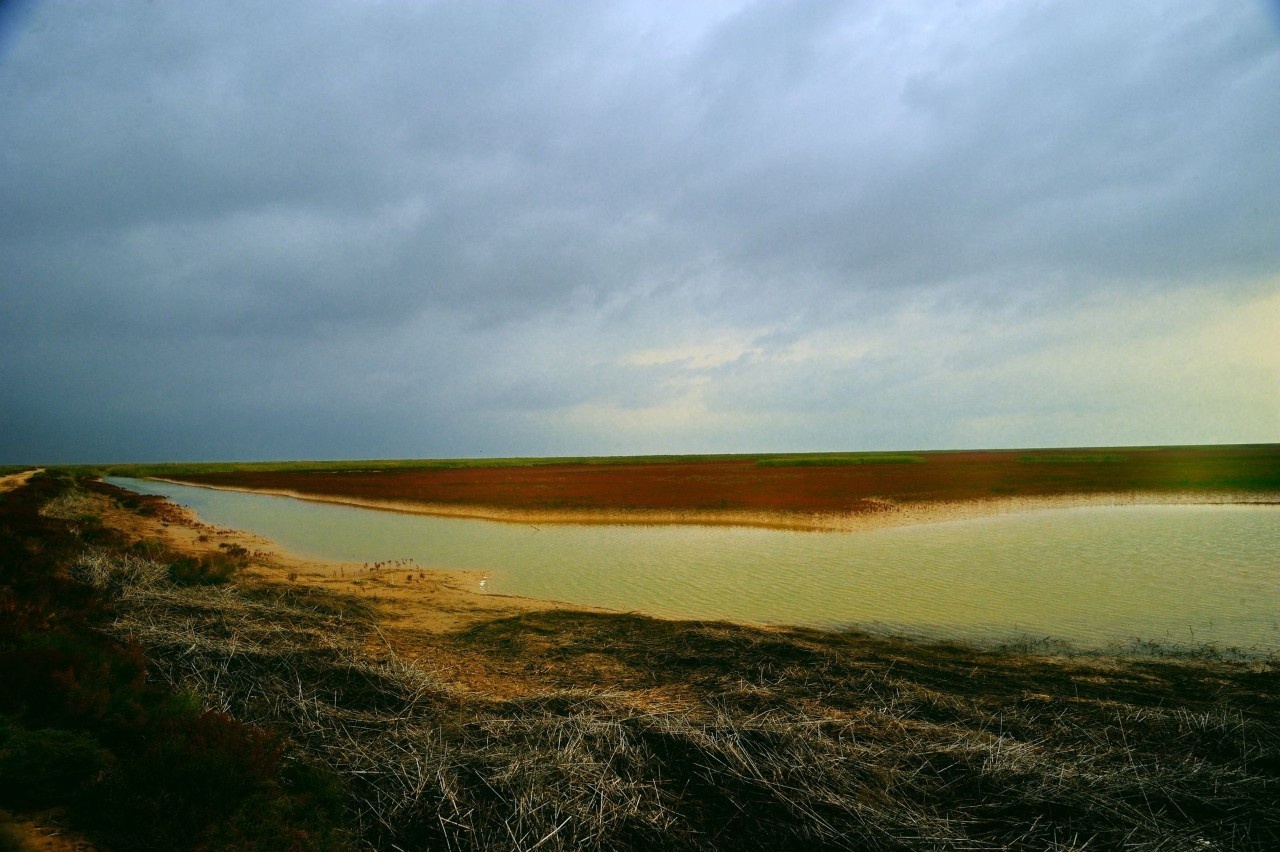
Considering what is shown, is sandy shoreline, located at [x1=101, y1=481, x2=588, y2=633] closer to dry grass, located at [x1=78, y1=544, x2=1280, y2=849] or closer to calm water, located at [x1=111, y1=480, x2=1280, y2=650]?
calm water, located at [x1=111, y1=480, x2=1280, y2=650]

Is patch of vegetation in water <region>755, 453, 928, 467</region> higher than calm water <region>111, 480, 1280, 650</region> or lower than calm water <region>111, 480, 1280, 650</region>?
higher

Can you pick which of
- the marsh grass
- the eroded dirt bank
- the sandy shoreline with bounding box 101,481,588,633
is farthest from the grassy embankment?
the marsh grass

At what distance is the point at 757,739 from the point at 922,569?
12631 mm

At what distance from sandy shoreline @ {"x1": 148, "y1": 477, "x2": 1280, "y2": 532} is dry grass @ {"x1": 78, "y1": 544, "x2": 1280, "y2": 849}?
54.6ft

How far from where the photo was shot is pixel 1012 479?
51.8 m

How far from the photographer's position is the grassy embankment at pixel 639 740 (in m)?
4.74

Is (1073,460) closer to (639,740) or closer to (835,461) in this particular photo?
(835,461)

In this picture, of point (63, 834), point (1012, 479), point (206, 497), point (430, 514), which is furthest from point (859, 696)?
point (206, 497)

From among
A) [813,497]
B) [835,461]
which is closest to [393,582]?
[813,497]

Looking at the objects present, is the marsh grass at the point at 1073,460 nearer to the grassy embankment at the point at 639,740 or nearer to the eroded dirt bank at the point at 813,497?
the eroded dirt bank at the point at 813,497

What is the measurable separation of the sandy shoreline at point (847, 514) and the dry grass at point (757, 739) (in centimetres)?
1663

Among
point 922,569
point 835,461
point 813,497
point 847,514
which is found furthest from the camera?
point 835,461

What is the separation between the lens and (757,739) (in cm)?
620

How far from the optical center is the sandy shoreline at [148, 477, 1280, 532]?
2722cm
